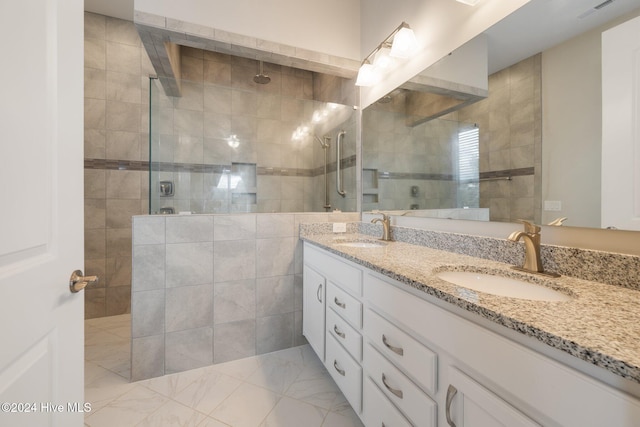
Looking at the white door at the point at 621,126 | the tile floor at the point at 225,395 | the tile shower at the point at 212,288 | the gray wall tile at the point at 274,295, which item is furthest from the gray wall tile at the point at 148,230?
the white door at the point at 621,126

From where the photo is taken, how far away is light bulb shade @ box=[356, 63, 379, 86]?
2.09 m

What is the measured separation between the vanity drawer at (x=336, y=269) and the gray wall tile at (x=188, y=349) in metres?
0.90

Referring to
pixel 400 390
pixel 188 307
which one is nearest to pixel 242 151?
pixel 188 307

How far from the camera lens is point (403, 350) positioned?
3.04ft

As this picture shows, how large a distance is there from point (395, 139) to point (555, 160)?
3.47 ft

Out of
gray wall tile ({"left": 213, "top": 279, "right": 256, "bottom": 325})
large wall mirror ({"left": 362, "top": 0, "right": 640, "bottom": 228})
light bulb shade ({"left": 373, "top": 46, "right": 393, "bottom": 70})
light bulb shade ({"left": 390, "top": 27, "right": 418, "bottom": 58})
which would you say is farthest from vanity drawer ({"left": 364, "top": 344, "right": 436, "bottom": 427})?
light bulb shade ({"left": 373, "top": 46, "right": 393, "bottom": 70})

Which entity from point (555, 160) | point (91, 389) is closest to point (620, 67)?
point (555, 160)

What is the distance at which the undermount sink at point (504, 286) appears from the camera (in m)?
0.86

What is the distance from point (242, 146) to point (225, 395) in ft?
6.02

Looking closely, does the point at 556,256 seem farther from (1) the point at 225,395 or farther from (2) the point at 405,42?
(1) the point at 225,395

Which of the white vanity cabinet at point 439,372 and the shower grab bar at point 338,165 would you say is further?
the shower grab bar at point 338,165

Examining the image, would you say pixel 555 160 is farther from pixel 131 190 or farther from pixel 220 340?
pixel 131 190

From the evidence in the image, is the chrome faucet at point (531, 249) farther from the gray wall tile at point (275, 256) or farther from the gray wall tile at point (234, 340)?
the gray wall tile at point (234, 340)

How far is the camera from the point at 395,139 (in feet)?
6.36
